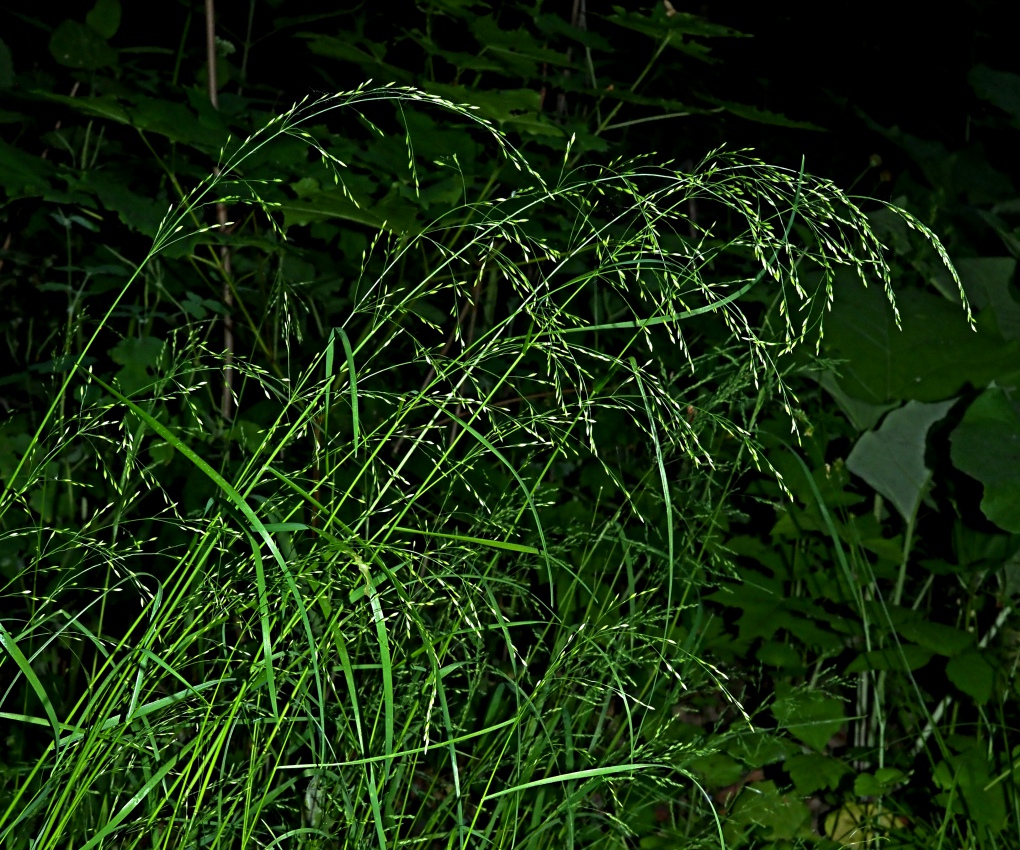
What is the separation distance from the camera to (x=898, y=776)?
5.24ft

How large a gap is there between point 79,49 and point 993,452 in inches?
65.0

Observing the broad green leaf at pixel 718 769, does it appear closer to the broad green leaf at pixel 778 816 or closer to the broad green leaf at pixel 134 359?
the broad green leaf at pixel 778 816

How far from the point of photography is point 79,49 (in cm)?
169

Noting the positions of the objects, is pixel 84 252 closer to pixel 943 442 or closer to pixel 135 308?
pixel 135 308

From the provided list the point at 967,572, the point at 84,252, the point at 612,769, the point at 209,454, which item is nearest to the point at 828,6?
the point at 967,572

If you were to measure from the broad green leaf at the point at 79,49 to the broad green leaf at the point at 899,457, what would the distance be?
1.44 m

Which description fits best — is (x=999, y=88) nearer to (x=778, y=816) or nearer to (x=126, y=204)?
(x=778, y=816)

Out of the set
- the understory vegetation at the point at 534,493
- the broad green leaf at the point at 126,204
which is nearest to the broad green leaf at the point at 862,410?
the understory vegetation at the point at 534,493

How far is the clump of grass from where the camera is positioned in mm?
839

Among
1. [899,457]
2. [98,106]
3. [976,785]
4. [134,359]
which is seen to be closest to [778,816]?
[976,785]

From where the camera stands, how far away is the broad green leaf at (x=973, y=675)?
1528 millimetres

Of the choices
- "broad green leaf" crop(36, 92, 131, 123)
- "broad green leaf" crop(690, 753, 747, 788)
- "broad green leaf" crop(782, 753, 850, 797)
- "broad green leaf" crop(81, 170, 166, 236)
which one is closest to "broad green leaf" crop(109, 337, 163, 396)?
"broad green leaf" crop(81, 170, 166, 236)

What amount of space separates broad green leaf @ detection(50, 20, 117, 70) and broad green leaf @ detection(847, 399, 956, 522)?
144 cm

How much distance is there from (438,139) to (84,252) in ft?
2.96
